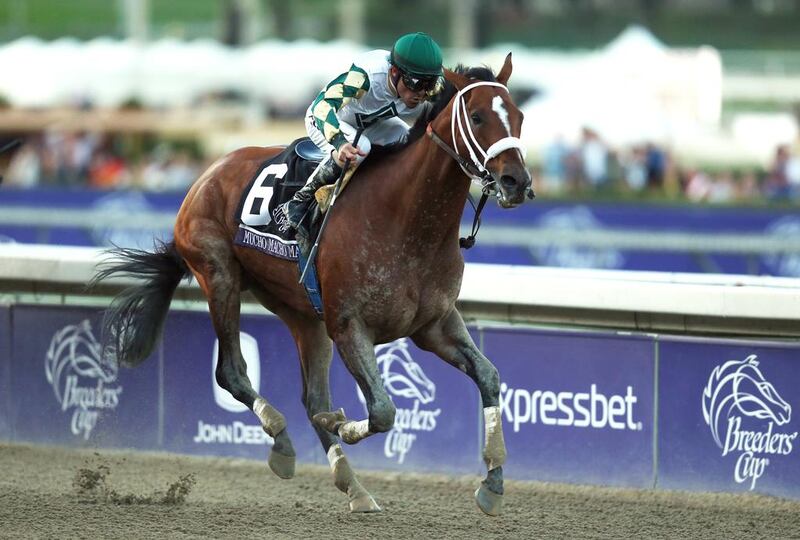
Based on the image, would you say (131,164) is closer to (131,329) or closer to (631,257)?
(631,257)

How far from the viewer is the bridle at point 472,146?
18.0ft

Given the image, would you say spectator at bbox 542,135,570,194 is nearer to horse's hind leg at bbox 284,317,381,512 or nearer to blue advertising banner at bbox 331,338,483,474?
blue advertising banner at bbox 331,338,483,474

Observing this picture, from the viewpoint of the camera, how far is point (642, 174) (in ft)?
59.3

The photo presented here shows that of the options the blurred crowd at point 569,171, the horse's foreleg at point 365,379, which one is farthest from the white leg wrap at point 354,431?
the blurred crowd at point 569,171

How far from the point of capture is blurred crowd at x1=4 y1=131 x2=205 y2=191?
21.5m

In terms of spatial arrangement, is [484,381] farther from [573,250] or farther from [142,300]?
[573,250]

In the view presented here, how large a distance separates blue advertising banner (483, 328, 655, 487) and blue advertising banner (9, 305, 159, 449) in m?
2.41

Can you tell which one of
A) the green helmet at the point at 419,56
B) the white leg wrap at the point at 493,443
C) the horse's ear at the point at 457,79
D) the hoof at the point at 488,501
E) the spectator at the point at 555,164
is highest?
the green helmet at the point at 419,56

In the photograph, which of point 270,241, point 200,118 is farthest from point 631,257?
point 200,118

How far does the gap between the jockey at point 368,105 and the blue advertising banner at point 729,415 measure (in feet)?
7.59

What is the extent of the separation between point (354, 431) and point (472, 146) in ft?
4.93

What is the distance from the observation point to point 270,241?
22.2 ft

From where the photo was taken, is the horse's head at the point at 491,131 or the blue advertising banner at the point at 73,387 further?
the blue advertising banner at the point at 73,387

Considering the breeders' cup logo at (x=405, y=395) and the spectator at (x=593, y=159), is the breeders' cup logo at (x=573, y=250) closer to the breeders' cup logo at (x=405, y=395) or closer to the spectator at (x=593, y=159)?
the spectator at (x=593, y=159)
